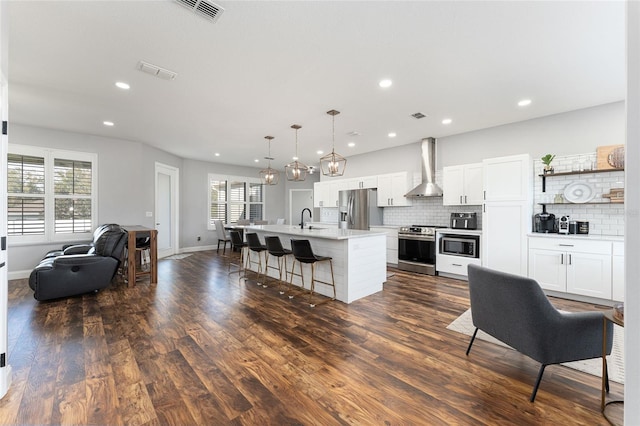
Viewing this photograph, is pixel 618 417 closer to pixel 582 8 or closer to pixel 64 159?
pixel 582 8

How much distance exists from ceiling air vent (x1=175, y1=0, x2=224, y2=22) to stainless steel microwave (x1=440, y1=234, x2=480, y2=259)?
193 inches

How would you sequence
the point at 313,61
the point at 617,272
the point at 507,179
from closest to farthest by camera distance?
the point at 313,61 → the point at 617,272 → the point at 507,179

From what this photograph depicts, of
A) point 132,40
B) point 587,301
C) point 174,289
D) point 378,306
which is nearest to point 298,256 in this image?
point 378,306

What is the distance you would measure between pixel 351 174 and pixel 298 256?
446cm

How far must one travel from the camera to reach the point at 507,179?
4.45 metres

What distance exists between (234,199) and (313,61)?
7316mm

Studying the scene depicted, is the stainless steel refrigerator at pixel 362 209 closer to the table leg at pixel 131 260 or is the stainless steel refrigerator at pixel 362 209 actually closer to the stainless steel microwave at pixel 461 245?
the stainless steel microwave at pixel 461 245

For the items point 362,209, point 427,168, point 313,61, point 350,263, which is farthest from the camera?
point 362,209

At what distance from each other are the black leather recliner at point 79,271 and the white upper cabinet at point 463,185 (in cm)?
593

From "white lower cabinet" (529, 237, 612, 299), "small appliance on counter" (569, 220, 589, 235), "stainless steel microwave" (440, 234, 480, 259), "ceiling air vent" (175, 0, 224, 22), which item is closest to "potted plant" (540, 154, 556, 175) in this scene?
Result: "small appliance on counter" (569, 220, 589, 235)

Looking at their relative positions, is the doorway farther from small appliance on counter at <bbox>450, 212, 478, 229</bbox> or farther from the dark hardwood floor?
the dark hardwood floor

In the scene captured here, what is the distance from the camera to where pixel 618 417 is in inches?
64.5

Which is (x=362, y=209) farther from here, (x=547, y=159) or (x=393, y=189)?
(x=547, y=159)

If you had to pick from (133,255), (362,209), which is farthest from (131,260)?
(362,209)
